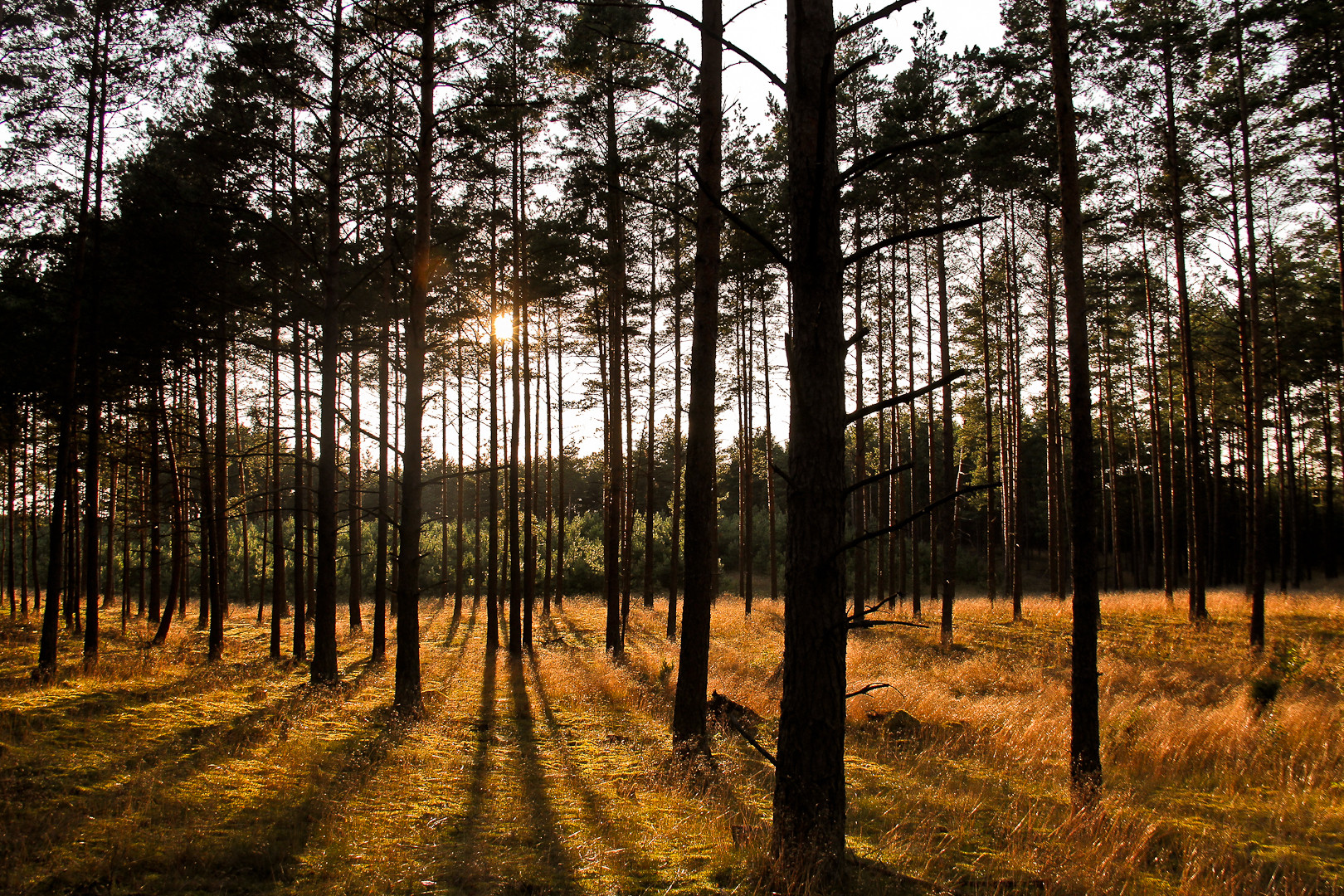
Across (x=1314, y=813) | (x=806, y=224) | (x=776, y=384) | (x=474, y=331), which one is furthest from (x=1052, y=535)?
(x=806, y=224)

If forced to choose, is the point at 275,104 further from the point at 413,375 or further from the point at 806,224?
the point at 806,224

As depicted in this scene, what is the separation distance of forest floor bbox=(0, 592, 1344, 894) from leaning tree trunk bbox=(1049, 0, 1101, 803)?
55 cm

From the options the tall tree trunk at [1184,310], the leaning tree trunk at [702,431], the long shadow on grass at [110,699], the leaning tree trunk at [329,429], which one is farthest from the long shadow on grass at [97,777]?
the tall tree trunk at [1184,310]

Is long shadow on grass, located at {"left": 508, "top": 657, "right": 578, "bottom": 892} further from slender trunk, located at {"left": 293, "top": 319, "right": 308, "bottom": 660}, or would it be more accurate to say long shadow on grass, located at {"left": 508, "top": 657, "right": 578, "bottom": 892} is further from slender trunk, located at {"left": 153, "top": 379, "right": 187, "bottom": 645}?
slender trunk, located at {"left": 153, "top": 379, "right": 187, "bottom": 645}

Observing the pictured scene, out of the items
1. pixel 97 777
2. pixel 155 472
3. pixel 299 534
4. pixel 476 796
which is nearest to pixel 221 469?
pixel 155 472

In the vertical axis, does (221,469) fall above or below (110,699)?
above

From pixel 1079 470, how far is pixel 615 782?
547 cm

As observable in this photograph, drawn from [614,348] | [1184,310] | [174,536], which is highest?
[1184,310]

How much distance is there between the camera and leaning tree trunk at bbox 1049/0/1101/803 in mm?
6477

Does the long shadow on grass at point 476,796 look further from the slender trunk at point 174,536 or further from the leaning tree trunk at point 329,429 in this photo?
the slender trunk at point 174,536

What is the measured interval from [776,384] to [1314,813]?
1904 cm

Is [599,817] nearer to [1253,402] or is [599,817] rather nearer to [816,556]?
[816,556]

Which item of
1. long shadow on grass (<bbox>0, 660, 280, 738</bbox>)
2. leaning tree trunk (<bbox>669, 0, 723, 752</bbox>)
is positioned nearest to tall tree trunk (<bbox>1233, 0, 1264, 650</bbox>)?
leaning tree trunk (<bbox>669, 0, 723, 752</bbox>)

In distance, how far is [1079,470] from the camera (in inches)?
262
